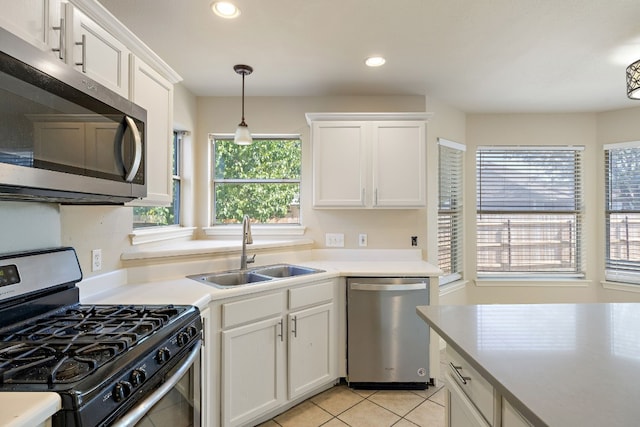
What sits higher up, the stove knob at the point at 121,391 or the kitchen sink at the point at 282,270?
the kitchen sink at the point at 282,270

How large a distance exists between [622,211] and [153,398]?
181 inches

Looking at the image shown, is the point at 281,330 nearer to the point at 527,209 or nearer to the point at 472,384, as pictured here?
the point at 472,384

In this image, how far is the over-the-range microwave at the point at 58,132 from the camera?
2.78 feet

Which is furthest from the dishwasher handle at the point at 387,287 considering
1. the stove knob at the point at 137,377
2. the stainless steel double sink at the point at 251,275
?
the stove knob at the point at 137,377

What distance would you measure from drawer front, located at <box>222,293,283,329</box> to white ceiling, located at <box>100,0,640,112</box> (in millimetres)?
1652

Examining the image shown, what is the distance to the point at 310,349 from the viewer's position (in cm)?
223

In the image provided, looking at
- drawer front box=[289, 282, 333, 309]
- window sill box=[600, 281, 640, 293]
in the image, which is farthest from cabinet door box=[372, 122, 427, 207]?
window sill box=[600, 281, 640, 293]

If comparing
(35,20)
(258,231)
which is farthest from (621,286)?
(35,20)

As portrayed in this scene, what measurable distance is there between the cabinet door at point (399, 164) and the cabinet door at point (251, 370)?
4.57 feet

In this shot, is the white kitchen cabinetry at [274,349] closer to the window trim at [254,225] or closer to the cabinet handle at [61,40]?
the window trim at [254,225]

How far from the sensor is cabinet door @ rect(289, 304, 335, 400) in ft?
6.98

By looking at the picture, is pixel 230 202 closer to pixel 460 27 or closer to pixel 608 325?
pixel 460 27

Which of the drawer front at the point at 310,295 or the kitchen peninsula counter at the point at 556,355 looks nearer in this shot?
the kitchen peninsula counter at the point at 556,355

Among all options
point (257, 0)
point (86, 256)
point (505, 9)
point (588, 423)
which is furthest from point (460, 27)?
point (86, 256)
